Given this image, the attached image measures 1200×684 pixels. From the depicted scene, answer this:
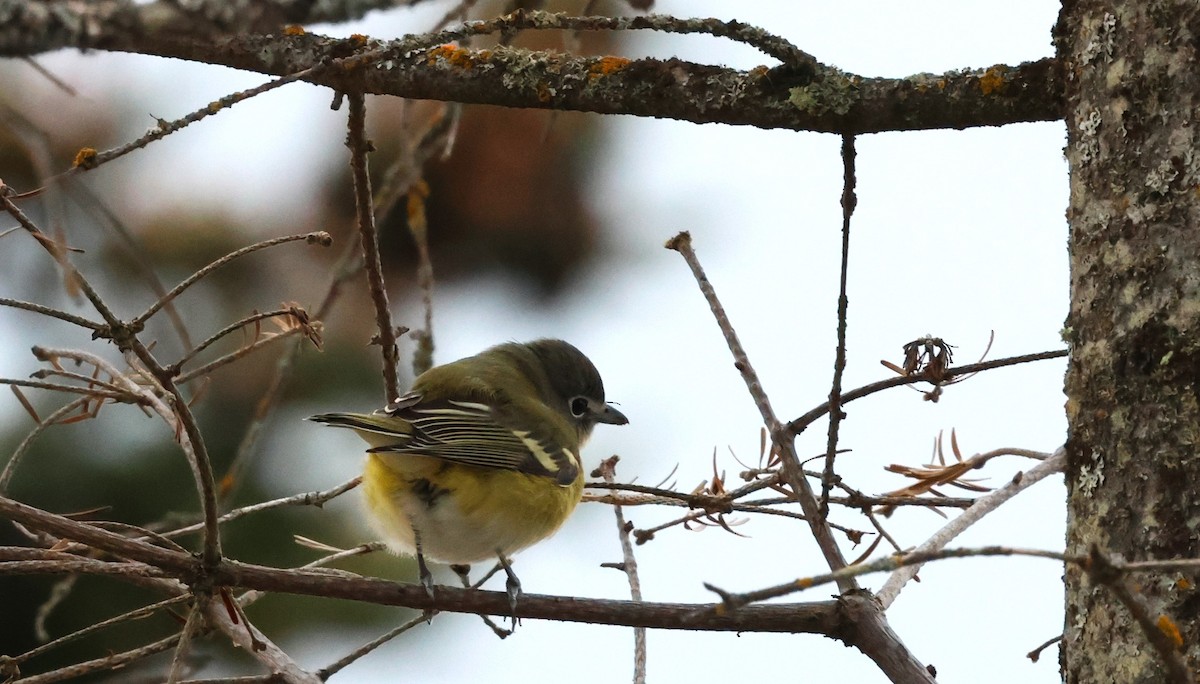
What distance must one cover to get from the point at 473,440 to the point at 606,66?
1204 mm

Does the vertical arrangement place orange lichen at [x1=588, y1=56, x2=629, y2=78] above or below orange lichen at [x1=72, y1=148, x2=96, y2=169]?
above

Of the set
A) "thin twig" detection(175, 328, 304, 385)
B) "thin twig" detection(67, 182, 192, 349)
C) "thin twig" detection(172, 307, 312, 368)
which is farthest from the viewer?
"thin twig" detection(175, 328, 304, 385)

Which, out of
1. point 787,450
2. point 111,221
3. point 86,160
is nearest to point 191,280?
point 86,160

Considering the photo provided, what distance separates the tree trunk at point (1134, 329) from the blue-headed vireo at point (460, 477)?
1.45 meters

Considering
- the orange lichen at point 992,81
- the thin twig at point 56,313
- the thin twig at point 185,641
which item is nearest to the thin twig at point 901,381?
the orange lichen at point 992,81

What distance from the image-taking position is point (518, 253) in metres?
7.32

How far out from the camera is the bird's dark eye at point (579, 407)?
399 cm

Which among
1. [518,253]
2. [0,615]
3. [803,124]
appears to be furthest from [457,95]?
[518,253]

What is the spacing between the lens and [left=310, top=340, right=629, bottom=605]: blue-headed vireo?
278cm

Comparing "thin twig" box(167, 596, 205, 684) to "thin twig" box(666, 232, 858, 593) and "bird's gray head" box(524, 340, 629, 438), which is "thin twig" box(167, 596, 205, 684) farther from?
"bird's gray head" box(524, 340, 629, 438)

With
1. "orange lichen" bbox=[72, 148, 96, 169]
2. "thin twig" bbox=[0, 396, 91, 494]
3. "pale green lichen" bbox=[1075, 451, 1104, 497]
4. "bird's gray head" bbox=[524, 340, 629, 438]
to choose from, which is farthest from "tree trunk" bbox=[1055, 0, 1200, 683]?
"bird's gray head" bbox=[524, 340, 629, 438]

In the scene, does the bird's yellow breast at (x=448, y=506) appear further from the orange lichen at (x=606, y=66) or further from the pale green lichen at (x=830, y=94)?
the pale green lichen at (x=830, y=94)

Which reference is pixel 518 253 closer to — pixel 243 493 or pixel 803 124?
pixel 243 493

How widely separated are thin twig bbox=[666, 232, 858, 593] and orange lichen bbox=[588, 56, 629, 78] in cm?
41
